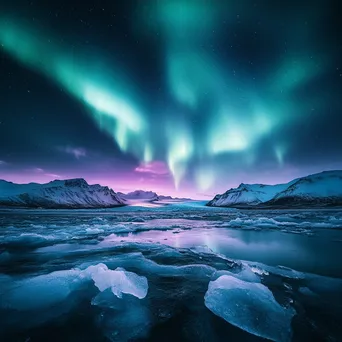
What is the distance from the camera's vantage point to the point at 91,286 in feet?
10.7

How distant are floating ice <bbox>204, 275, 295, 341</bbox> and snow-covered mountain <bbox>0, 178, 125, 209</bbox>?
362 feet

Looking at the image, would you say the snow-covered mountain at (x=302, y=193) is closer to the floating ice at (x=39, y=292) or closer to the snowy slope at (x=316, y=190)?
the snowy slope at (x=316, y=190)

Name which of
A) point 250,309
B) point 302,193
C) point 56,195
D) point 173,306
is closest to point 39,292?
point 173,306

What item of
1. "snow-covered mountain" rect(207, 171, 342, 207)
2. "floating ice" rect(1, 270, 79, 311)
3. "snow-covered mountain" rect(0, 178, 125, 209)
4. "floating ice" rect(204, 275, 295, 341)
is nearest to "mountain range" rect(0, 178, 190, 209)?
"snow-covered mountain" rect(0, 178, 125, 209)

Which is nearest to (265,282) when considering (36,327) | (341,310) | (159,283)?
(341,310)

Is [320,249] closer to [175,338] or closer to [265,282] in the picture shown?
[265,282]

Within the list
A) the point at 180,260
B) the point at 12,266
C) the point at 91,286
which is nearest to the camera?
the point at 91,286

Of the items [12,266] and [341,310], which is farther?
[12,266]

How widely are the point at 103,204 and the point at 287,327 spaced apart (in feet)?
541

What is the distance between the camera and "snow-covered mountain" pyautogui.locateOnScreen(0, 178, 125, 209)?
312 feet

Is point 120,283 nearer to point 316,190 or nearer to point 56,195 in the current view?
point 56,195

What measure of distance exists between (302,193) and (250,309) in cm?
14850

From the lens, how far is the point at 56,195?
11938 centimetres

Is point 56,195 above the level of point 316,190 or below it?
below
